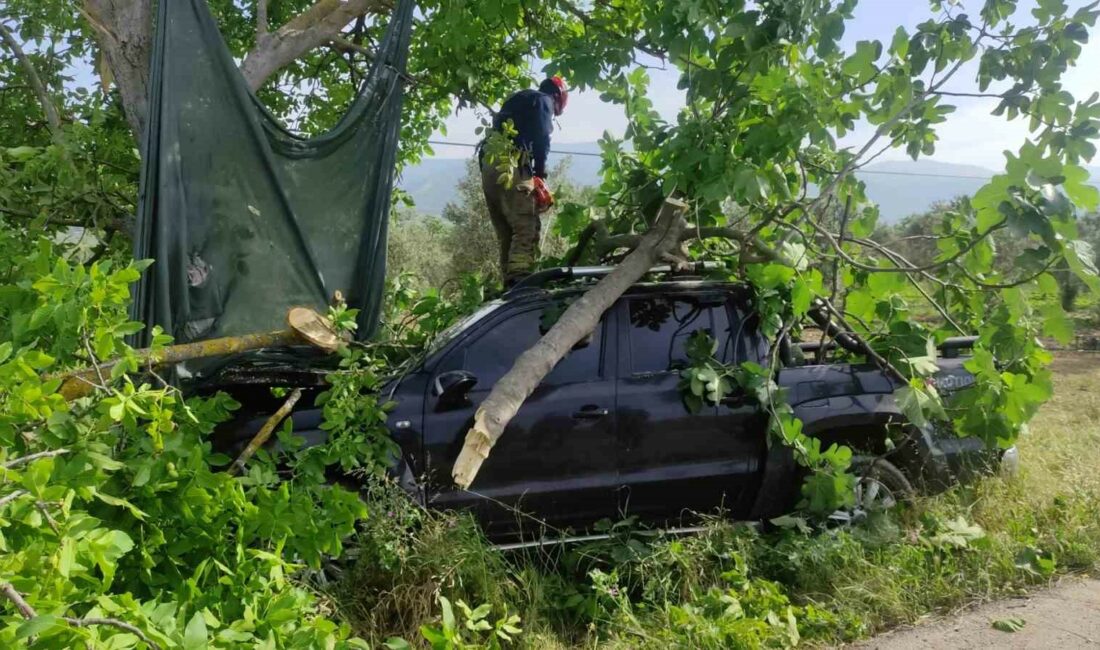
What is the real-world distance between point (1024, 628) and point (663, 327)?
91.7 inches

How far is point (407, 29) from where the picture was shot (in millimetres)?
5398

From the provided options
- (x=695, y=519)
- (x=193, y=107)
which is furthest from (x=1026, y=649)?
(x=193, y=107)

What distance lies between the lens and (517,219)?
6488mm

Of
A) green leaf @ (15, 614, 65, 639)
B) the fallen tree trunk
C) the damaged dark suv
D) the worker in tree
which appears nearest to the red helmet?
the worker in tree

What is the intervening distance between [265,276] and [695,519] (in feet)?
9.43

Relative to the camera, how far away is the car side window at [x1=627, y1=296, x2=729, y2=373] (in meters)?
4.66

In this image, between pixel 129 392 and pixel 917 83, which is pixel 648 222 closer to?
pixel 917 83

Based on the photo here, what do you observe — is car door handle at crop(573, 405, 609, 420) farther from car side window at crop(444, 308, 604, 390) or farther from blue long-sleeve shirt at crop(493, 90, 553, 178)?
blue long-sleeve shirt at crop(493, 90, 553, 178)

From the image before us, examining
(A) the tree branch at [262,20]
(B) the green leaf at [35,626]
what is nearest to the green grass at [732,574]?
(B) the green leaf at [35,626]

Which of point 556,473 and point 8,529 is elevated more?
point 8,529

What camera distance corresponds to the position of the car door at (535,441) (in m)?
4.25

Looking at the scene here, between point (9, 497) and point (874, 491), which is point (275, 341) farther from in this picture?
point (874, 491)

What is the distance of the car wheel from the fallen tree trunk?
5.88ft

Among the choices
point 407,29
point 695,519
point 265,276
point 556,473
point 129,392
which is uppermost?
point 407,29
